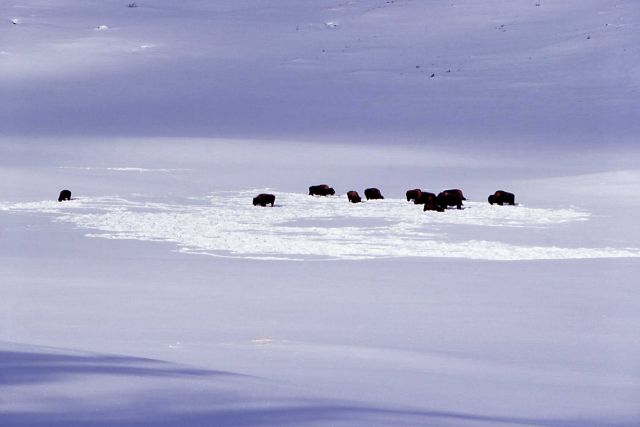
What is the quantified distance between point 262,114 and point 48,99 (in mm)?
3951

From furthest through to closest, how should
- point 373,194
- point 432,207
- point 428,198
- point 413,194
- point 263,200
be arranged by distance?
point 373,194, point 413,194, point 263,200, point 428,198, point 432,207

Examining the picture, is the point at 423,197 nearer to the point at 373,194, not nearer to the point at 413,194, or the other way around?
the point at 413,194

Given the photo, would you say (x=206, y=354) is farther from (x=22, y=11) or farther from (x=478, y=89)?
(x=22, y=11)

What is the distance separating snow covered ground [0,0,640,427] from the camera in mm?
3004

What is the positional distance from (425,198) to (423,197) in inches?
4.0

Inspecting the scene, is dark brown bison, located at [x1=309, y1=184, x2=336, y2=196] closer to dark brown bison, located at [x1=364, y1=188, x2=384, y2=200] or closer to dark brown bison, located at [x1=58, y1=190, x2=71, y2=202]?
dark brown bison, located at [x1=364, y1=188, x2=384, y2=200]

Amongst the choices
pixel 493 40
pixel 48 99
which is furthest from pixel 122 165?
pixel 493 40

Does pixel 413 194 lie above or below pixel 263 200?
above

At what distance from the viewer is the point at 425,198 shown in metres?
10.4

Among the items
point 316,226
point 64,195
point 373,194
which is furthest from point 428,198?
point 64,195

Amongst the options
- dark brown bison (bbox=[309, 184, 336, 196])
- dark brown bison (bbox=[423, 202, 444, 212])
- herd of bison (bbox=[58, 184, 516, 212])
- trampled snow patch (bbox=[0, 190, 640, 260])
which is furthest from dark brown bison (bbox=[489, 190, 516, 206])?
dark brown bison (bbox=[309, 184, 336, 196])

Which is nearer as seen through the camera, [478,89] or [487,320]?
[487,320]

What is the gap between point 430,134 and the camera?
55.5 feet

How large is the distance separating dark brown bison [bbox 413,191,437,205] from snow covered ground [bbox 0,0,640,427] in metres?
0.16
